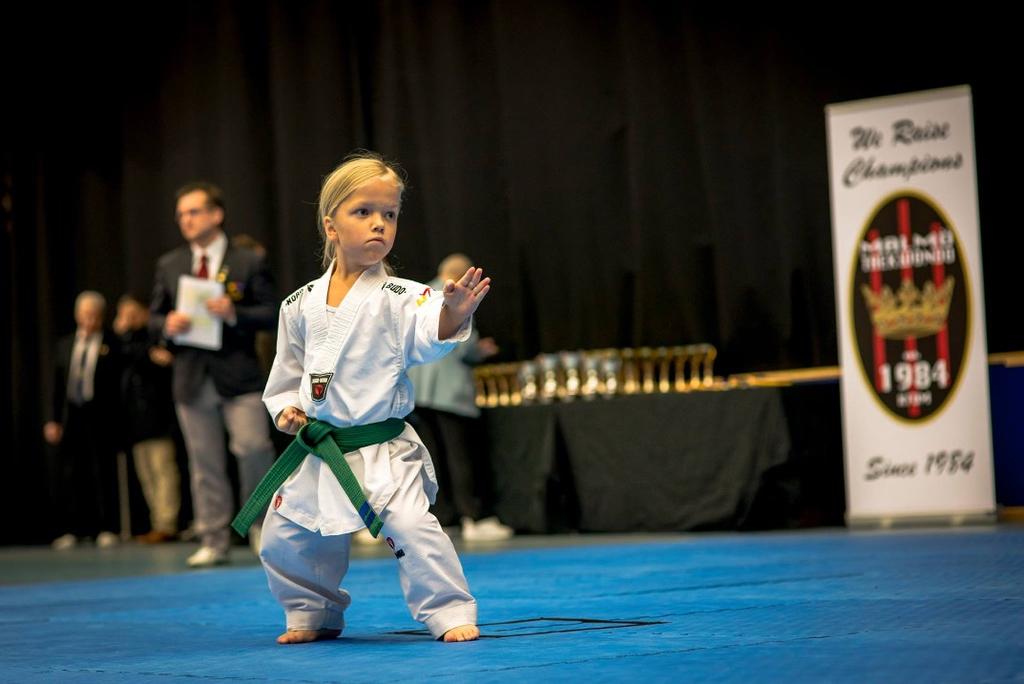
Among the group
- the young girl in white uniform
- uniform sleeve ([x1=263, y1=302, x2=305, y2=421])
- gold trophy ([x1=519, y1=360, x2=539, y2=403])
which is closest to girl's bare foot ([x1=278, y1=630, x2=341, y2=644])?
the young girl in white uniform

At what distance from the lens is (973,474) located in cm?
598

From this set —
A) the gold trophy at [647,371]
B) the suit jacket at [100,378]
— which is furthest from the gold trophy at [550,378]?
the suit jacket at [100,378]

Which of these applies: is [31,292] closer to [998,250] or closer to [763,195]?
[763,195]

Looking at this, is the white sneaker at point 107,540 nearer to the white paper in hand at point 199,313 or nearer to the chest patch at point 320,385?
the white paper in hand at point 199,313

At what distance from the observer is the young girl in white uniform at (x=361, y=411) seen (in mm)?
2631

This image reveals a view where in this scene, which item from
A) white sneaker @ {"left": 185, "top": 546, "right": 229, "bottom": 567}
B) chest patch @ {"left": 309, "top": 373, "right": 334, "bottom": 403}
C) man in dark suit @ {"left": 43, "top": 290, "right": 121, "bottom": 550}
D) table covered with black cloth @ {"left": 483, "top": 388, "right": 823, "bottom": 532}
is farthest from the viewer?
man in dark suit @ {"left": 43, "top": 290, "right": 121, "bottom": 550}

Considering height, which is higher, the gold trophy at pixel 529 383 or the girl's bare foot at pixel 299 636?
the gold trophy at pixel 529 383

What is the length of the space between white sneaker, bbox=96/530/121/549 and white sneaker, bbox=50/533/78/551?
166 mm

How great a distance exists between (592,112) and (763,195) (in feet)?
3.91

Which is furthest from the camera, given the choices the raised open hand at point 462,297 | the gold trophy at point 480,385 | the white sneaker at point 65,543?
the white sneaker at point 65,543

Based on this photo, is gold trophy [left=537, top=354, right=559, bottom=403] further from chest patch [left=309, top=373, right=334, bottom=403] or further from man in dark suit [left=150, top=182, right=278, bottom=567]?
chest patch [left=309, top=373, right=334, bottom=403]

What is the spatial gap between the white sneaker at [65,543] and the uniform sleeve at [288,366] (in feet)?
20.4

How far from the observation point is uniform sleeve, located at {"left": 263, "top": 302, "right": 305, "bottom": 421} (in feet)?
9.38

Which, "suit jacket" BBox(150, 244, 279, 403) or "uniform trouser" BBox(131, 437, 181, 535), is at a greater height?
"suit jacket" BBox(150, 244, 279, 403)
